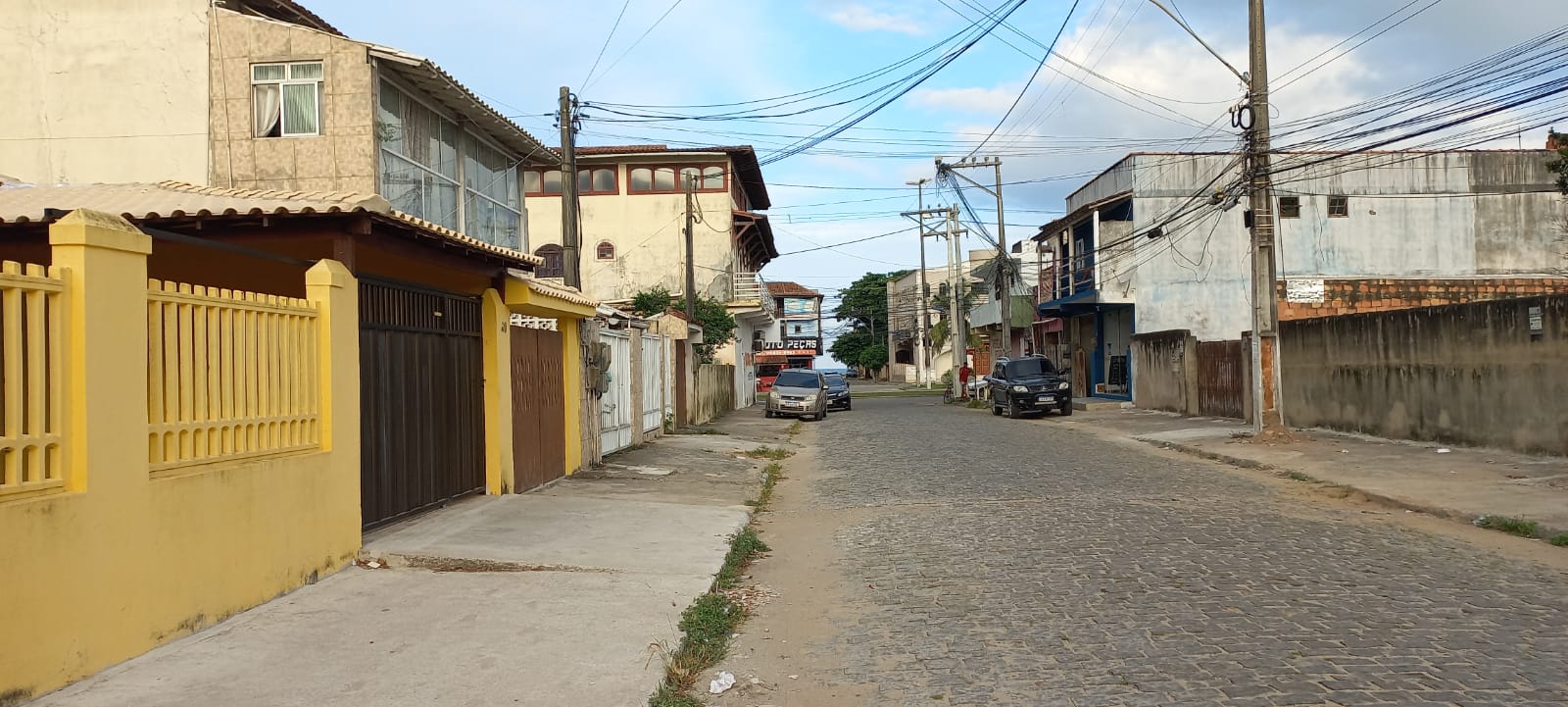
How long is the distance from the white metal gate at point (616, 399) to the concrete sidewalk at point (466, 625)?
252 inches

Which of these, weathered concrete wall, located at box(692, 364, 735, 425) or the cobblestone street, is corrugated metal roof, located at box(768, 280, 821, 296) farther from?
the cobblestone street

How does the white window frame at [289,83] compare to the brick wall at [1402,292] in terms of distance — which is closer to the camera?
the white window frame at [289,83]

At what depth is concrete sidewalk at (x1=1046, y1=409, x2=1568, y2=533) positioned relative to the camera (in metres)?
10.6

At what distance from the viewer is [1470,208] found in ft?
111

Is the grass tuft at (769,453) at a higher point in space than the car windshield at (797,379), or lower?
lower

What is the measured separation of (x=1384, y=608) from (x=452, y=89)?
15.7 m

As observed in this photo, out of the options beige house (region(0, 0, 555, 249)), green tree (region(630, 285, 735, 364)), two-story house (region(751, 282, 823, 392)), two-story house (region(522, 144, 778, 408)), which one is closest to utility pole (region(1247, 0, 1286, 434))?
beige house (region(0, 0, 555, 249))

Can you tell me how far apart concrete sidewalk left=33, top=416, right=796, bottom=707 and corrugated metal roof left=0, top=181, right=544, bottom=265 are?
2615 millimetres

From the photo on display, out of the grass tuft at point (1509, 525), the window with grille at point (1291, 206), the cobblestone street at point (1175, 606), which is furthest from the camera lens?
the window with grille at point (1291, 206)

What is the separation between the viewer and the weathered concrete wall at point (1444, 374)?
14.0 meters

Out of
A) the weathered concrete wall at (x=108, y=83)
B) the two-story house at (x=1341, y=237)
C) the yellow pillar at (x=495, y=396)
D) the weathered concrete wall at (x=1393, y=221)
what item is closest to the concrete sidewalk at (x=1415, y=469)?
the yellow pillar at (x=495, y=396)

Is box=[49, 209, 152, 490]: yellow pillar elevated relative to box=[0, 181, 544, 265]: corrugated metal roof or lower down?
lower down

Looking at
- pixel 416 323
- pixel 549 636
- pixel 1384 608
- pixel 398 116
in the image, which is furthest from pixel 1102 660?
pixel 398 116

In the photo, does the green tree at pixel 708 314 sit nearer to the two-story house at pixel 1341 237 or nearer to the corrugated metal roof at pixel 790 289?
the two-story house at pixel 1341 237
